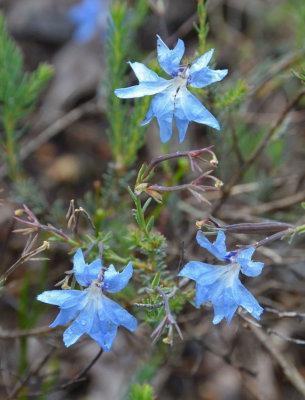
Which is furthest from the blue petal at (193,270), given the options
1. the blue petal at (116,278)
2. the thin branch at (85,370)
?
the thin branch at (85,370)

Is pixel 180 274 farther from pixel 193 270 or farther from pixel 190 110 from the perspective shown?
pixel 190 110

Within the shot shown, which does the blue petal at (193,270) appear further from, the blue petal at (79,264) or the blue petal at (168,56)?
the blue petal at (168,56)

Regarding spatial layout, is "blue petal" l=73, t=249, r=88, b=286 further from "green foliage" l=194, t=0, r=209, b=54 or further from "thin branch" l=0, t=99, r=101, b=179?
"thin branch" l=0, t=99, r=101, b=179

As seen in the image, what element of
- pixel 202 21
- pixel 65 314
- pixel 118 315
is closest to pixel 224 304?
pixel 118 315

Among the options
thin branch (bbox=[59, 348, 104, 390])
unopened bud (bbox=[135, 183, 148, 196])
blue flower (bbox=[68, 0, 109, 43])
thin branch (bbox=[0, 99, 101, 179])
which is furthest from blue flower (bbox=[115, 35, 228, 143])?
blue flower (bbox=[68, 0, 109, 43])

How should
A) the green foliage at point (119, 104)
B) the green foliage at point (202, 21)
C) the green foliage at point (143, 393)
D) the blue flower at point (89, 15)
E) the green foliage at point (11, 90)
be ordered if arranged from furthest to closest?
the blue flower at point (89, 15) → the green foliage at point (11, 90) → the green foliage at point (119, 104) → the green foliage at point (202, 21) → the green foliage at point (143, 393)

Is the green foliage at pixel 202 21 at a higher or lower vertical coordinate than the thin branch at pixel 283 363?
higher

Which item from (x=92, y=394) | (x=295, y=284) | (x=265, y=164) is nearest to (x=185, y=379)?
(x=92, y=394)
